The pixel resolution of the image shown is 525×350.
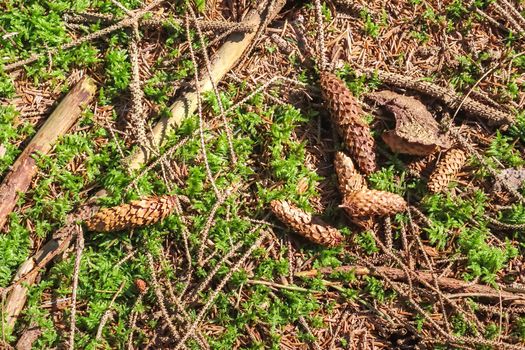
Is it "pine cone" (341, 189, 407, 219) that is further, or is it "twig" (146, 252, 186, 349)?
"pine cone" (341, 189, 407, 219)

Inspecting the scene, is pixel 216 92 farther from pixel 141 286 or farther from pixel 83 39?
pixel 141 286

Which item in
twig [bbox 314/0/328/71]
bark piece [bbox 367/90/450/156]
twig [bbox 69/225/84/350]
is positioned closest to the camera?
twig [bbox 69/225/84/350]

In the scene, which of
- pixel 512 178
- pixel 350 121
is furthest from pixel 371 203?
pixel 512 178

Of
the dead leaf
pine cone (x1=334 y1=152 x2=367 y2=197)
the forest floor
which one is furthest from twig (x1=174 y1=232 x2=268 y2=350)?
the dead leaf

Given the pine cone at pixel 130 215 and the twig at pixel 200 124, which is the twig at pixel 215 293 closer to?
the twig at pixel 200 124

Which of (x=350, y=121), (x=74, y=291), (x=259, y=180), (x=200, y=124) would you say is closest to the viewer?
(x=74, y=291)

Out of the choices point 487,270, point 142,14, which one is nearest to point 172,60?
point 142,14

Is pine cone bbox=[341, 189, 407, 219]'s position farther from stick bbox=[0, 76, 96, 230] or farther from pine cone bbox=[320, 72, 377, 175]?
stick bbox=[0, 76, 96, 230]
